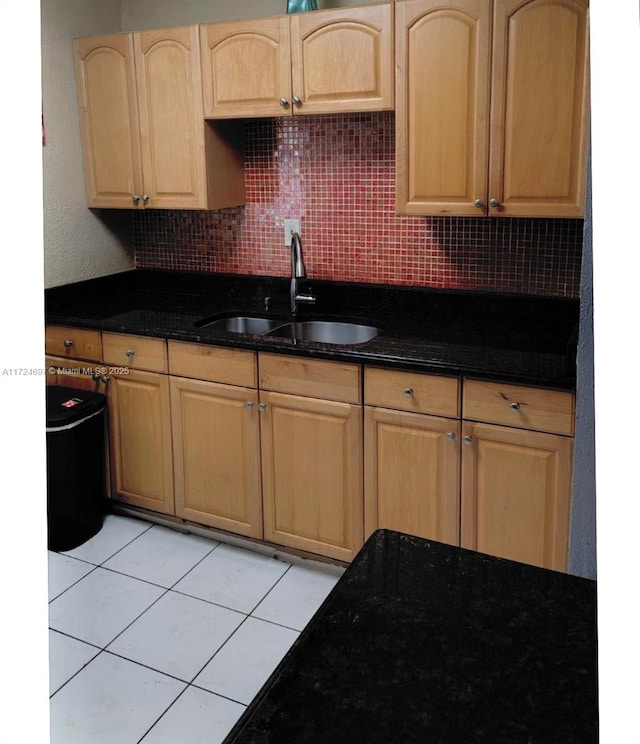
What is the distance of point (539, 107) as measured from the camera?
2.21 metres

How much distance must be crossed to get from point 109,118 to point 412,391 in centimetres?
174

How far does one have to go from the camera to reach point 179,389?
9.02 feet

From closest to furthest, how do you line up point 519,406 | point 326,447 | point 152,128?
point 519,406
point 326,447
point 152,128

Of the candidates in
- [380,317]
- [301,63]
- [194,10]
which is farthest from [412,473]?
[194,10]

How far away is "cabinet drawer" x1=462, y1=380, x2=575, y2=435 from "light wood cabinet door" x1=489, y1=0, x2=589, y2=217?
1.88ft

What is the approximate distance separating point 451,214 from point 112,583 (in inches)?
68.3

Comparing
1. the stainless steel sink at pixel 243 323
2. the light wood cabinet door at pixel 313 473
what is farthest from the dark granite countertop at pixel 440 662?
the stainless steel sink at pixel 243 323

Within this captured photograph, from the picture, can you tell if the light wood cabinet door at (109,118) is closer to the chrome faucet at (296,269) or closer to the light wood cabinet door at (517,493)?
the chrome faucet at (296,269)

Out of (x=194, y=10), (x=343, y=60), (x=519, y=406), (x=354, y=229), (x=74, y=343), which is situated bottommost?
(x=519, y=406)

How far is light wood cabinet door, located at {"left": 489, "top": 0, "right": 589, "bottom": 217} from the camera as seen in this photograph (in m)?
2.14

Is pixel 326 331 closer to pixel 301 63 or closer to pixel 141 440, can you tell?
pixel 141 440

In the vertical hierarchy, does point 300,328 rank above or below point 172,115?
below

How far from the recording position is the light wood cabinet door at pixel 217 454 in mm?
2652
